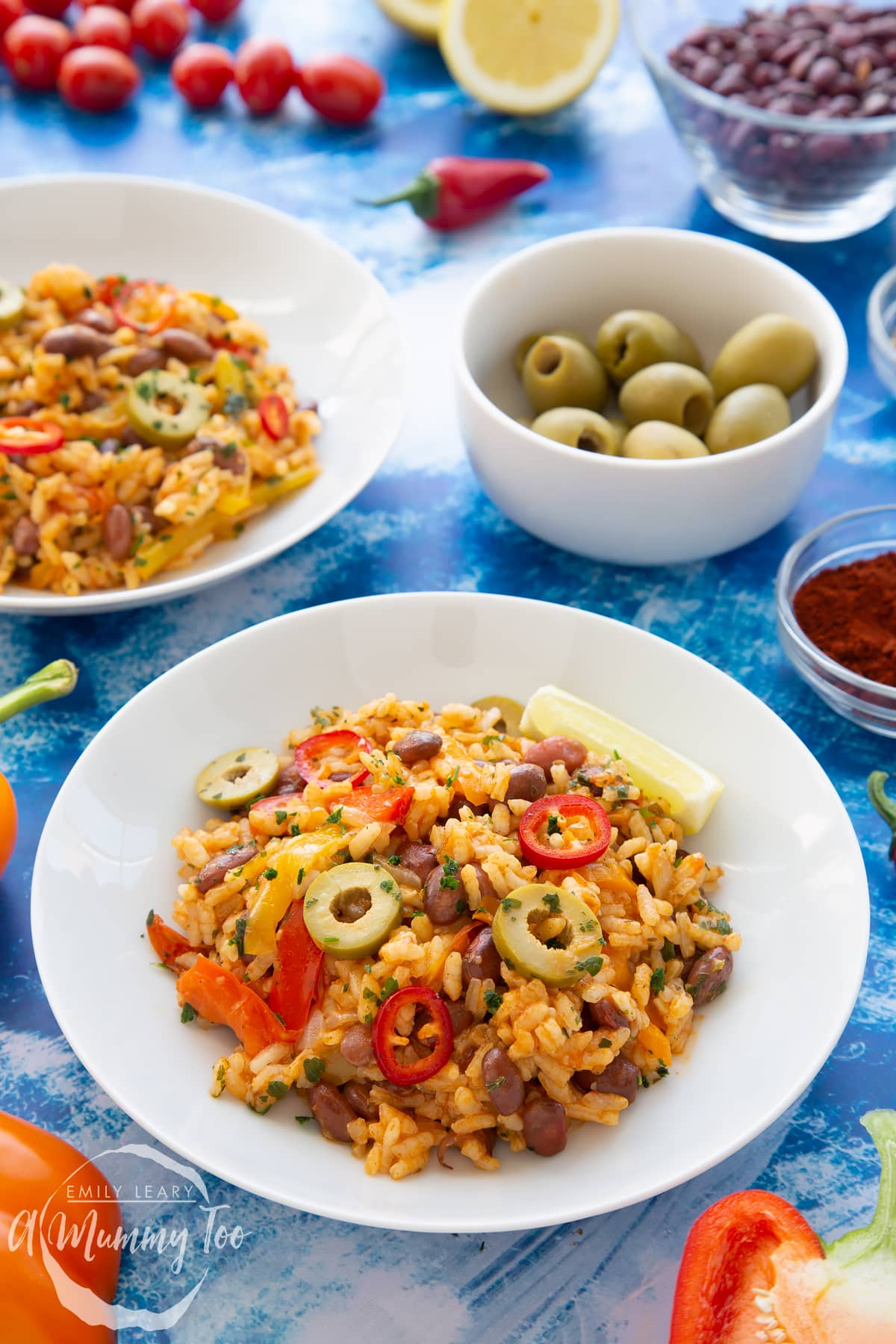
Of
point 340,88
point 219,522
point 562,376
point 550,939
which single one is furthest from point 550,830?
point 340,88

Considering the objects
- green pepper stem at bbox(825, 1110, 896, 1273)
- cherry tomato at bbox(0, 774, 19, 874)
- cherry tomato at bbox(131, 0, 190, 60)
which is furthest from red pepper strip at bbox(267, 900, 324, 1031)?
cherry tomato at bbox(131, 0, 190, 60)

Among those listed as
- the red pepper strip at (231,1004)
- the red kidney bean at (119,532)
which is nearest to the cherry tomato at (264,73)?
the red kidney bean at (119,532)

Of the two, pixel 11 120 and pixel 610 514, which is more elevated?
pixel 11 120

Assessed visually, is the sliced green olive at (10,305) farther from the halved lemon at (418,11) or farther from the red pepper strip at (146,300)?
the halved lemon at (418,11)

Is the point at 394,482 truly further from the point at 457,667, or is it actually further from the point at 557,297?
the point at 457,667

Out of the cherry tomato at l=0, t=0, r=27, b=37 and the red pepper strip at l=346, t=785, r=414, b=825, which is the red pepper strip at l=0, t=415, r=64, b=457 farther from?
the cherry tomato at l=0, t=0, r=27, b=37

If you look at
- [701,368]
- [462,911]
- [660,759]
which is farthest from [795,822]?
[701,368]

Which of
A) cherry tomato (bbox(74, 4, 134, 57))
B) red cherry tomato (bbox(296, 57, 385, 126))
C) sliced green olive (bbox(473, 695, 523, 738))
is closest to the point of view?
sliced green olive (bbox(473, 695, 523, 738))
